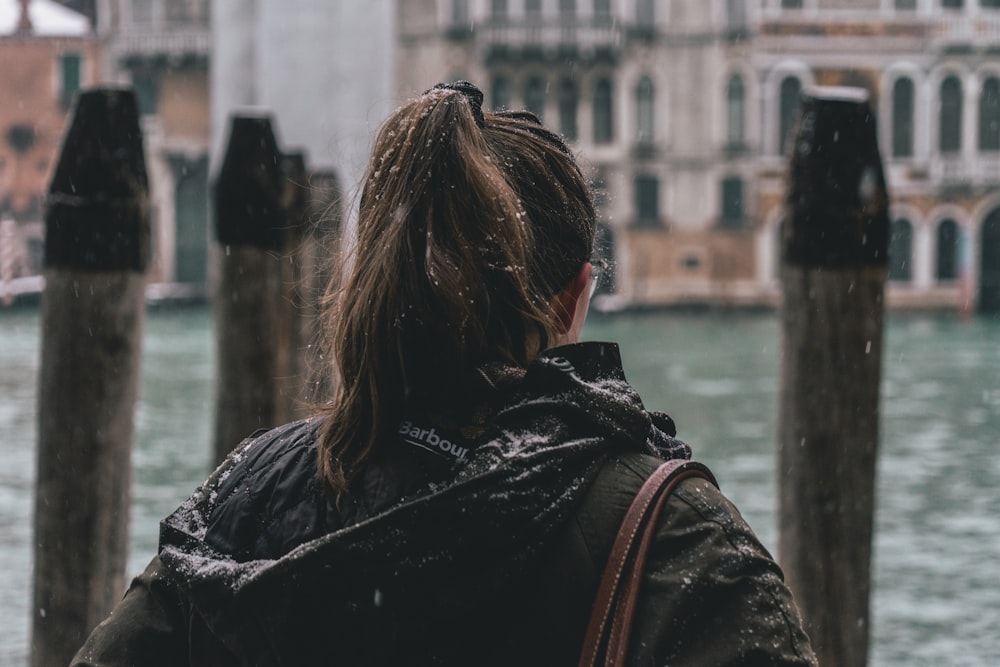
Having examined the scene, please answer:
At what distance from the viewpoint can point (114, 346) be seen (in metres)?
1.98

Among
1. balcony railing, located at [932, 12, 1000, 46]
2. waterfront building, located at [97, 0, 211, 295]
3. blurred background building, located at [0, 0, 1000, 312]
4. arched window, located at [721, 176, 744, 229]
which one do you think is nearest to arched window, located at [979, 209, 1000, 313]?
blurred background building, located at [0, 0, 1000, 312]

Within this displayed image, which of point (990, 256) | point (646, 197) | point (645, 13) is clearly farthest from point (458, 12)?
point (990, 256)

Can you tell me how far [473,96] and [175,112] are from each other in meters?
20.2

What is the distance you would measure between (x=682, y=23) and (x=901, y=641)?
16.8 meters

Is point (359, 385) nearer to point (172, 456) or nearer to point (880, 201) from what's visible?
point (880, 201)

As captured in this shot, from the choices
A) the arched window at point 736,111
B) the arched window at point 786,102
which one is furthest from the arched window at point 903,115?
the arched window at point 736,111

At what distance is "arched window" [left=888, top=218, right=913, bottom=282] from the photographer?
64.8 ft

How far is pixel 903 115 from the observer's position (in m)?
20.0

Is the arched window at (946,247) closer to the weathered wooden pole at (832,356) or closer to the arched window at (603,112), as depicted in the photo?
the arched window at (603,112)

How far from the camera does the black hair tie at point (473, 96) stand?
2.36 feet

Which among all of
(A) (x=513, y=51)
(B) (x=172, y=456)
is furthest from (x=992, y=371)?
(A) (x=513, y=51)

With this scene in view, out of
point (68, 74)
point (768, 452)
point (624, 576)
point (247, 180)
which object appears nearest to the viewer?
point (624, 576)

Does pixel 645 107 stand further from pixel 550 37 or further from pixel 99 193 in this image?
pixel 99 193

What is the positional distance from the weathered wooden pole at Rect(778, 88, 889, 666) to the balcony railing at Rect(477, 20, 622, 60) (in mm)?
18132
